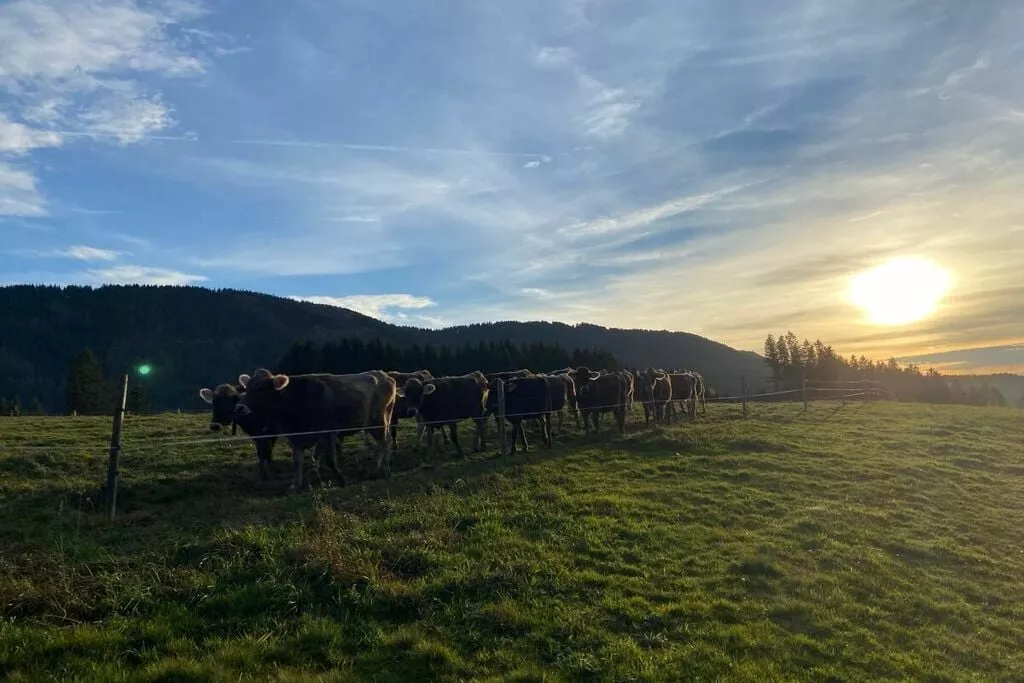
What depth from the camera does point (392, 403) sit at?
18188 mm

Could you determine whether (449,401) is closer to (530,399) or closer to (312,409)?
(530,399)

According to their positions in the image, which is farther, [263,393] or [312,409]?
[312,409]

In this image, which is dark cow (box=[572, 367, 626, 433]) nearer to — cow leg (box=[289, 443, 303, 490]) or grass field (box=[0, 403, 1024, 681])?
grass field (box=[0, 403, 1024, 681])

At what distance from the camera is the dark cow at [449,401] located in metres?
19.8

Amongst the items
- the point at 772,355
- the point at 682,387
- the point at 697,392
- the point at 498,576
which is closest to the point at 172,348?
the point at 772,355

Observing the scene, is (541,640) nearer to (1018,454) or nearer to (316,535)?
(316,535)

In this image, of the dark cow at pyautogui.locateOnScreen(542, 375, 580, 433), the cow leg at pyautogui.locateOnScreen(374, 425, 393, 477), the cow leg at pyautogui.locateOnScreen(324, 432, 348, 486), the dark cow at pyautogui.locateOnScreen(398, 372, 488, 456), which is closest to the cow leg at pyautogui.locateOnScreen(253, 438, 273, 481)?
the cow leg at pyautogui.locateOnScreen(324, 432, 348, 486)

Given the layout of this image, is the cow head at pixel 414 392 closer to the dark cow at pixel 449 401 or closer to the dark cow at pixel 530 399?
the dark cow at pixel 449 401

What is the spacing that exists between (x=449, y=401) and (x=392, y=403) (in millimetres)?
2304

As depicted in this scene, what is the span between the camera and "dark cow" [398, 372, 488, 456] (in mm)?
19766

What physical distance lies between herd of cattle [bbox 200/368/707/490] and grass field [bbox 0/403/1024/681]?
1112 mm

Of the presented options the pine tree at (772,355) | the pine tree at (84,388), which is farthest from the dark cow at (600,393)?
the pine tree at (772,355)

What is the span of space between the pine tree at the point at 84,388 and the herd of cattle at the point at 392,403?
1868 inches

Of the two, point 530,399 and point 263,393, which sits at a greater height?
point 263,393
